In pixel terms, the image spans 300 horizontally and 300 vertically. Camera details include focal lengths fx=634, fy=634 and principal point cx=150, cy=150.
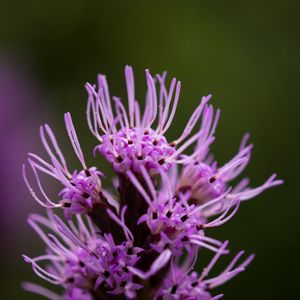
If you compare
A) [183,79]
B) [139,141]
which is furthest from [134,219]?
[183,79]

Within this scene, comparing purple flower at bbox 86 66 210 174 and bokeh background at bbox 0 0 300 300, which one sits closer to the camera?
purple flower at bbox 86 66 210 174

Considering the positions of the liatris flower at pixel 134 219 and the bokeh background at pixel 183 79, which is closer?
the liatris flower at pixel 134 219

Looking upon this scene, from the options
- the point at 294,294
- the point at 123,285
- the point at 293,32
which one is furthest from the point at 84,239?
the point at 293,32

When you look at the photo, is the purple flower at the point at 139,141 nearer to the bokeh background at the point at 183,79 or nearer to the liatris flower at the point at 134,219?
the liatris flower at the point at 134,219

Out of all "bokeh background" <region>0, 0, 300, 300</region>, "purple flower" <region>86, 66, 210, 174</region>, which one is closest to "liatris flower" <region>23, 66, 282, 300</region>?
"purple flower" <region>86, 66, 210, 174</region>

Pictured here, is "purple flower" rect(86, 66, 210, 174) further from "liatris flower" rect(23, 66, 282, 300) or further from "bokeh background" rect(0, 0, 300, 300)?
"bokeh background" rect(0, 0, 300, 300)

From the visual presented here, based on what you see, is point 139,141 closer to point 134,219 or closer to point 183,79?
point 134,219

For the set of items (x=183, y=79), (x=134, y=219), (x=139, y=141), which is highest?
(x=183, y=79)

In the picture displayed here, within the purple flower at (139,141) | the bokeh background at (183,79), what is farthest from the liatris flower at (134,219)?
the bokeh background at (183,79)
